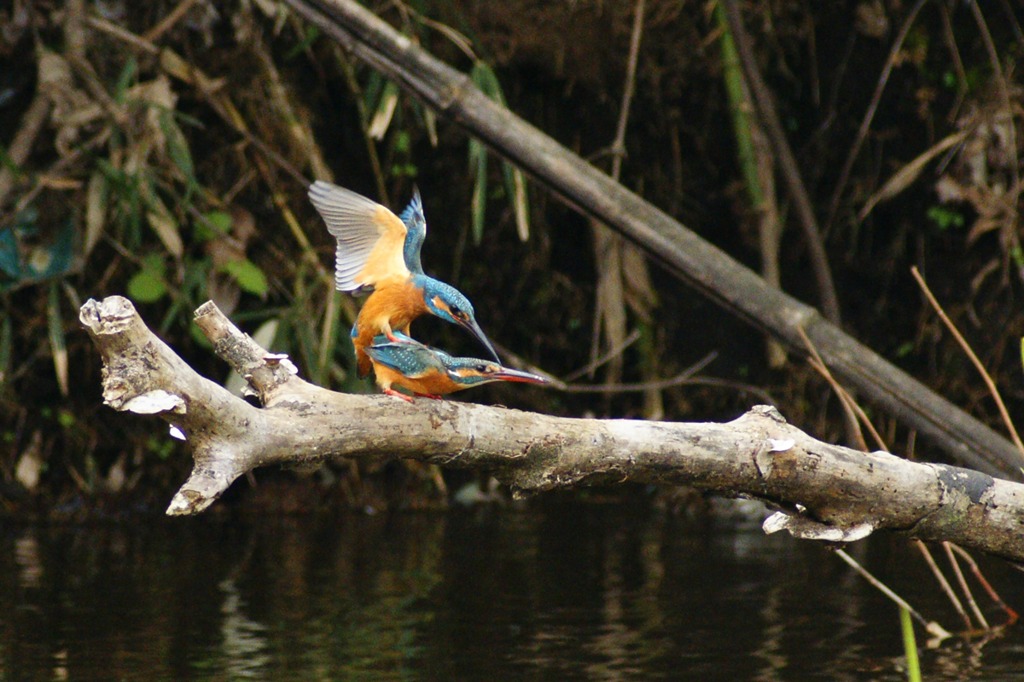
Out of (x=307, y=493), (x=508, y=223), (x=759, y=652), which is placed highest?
(x=508, y=223)

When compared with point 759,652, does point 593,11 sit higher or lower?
higher

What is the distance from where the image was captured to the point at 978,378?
501 centimetres

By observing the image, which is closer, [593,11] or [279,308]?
[279,308]

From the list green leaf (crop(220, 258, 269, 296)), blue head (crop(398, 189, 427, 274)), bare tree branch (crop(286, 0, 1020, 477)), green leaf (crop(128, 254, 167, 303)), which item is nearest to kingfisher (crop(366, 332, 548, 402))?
blue head (crop(398, 189, 427, 274))

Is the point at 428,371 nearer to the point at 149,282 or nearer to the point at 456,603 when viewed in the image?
the point at 456,603

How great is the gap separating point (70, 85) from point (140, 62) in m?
0.36

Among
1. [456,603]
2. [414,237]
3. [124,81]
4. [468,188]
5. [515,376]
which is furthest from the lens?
[468,188]

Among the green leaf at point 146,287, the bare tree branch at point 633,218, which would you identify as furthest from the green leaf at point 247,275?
the bare tree branch at point 633,218

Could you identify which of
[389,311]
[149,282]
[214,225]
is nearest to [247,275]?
[214,225]

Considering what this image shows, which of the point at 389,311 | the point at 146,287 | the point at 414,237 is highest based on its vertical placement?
the point at 146,287

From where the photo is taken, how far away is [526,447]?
1812mm

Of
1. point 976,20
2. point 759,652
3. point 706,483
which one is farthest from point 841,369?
point 976,20

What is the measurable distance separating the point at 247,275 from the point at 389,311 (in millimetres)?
2674

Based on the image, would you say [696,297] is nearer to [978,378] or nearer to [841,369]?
[978,378]
